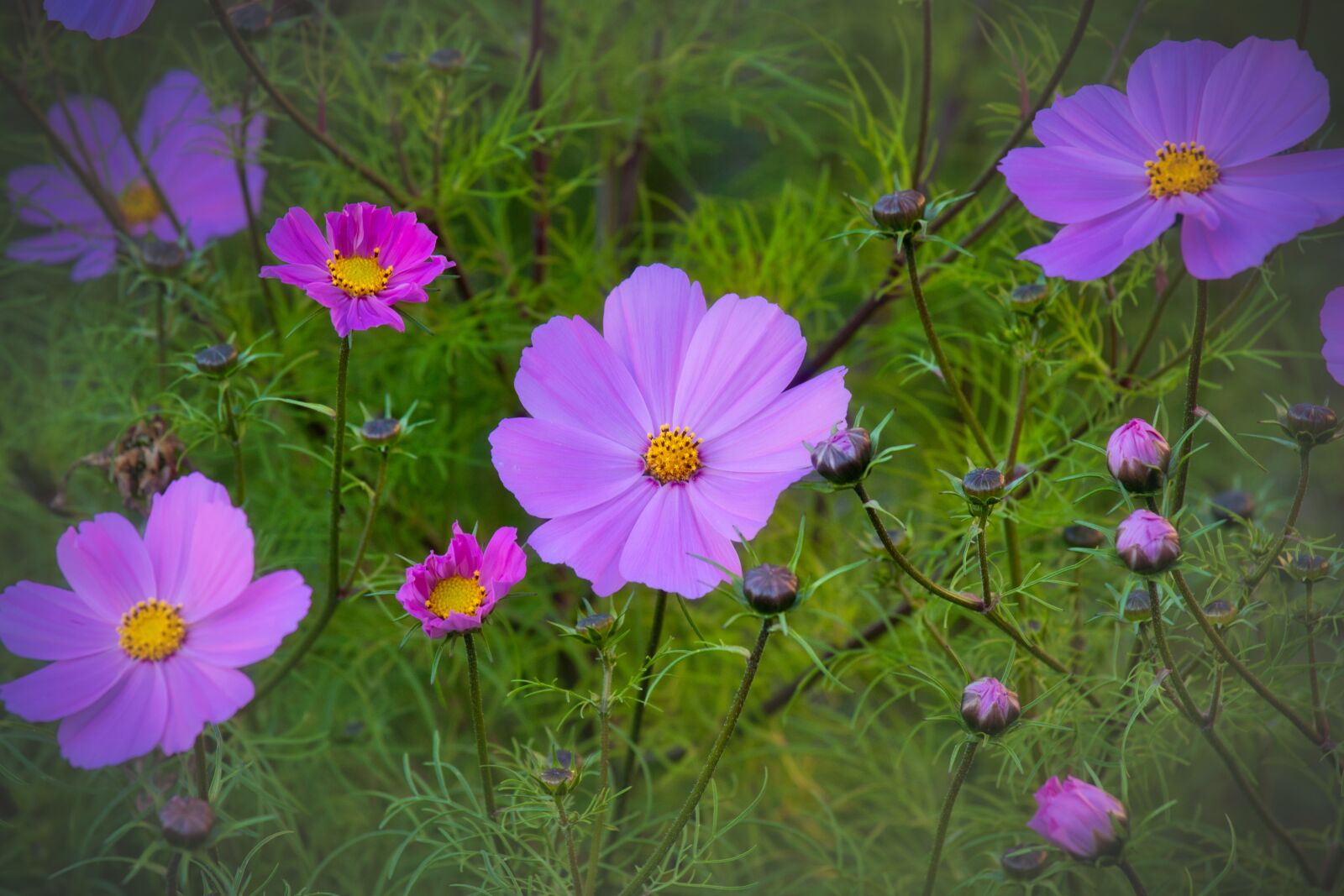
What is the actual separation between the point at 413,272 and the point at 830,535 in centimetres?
45

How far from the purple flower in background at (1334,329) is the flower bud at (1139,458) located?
0.11m

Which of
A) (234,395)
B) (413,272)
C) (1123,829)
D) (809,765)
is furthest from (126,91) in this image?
(1123,829)

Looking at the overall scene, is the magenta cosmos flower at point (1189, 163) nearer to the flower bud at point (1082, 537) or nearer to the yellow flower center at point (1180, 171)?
the yellow flower center at point (1180, 171)

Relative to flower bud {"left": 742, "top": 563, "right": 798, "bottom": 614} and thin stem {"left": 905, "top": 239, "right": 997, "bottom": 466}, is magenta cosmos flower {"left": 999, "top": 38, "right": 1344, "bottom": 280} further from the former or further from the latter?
flower bud {"left": 742, "top": 563, "right": 798, "bottom": 614}

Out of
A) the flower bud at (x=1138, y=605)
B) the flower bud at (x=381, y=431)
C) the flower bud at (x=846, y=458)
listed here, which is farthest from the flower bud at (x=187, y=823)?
the flower bud at (x=1138, y=605)

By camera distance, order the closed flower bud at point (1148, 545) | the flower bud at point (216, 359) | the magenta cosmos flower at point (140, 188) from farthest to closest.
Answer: the magenta cosmos flower at point (140, 188) → the flower bud at point (216, 359) → the closed flower bud at point (1148, 545)

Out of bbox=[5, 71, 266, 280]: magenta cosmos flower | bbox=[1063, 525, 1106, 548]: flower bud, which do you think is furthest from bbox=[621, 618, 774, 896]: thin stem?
bbox=[5, 71, 266, 280]: magenta cosmos flower

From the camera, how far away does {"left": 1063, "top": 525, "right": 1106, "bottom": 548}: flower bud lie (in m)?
0.57

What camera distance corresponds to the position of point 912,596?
60 cm

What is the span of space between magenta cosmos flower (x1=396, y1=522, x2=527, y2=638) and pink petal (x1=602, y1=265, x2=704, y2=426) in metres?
0.11

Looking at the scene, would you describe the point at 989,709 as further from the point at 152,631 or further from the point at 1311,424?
the point at 152,631

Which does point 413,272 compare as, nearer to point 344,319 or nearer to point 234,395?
point 344,319

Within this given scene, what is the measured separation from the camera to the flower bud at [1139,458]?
0.40 m

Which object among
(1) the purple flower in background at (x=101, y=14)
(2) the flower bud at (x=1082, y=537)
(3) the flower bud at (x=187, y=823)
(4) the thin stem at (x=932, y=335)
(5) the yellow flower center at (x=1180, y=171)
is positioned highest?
(1) the purple flower in background at (x=101, y=14)
